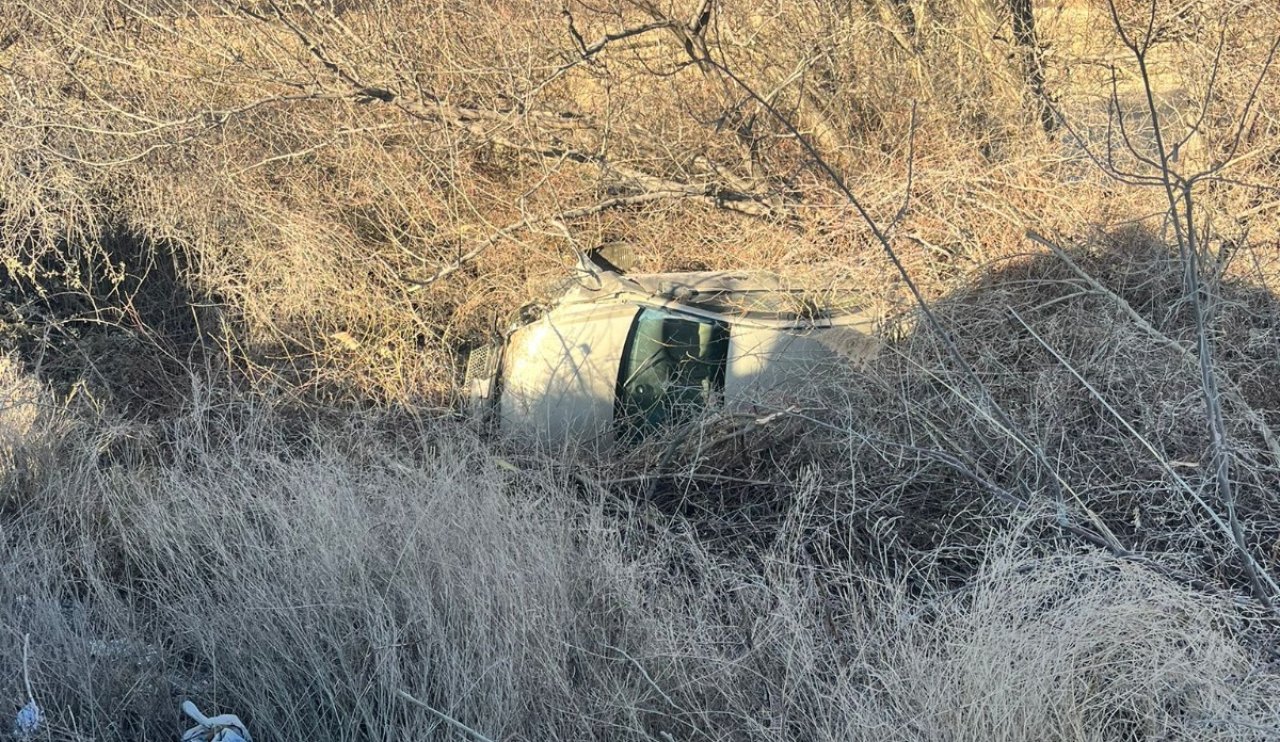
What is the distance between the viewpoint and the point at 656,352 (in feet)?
19.9

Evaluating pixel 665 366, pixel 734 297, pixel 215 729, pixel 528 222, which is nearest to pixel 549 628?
pixel 215 729

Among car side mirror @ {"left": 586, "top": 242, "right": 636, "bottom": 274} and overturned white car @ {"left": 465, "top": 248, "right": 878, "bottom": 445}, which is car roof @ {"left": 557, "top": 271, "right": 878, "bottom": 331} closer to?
overturned white car @ {"left": 465, "top": 248, "right": 878, "bottom": 445}

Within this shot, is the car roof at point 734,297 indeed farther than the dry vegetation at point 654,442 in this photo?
Yes

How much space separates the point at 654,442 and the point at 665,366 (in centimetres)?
51

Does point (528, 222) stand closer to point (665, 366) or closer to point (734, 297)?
point (734, 297)

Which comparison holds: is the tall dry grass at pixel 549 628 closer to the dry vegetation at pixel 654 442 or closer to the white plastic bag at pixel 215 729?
the dry vegetation at pixel 654 442

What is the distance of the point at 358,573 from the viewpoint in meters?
4.07

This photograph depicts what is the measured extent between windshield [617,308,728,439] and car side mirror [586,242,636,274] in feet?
5.03

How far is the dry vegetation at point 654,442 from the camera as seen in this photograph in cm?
336

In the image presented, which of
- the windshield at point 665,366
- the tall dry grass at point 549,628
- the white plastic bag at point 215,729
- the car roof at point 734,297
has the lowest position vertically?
the white plastic bag at point 215,729

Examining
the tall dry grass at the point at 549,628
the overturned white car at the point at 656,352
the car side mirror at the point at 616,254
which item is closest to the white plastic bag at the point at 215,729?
the tall dry grass at the point at 549,628

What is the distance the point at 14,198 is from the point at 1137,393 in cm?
Result: 798

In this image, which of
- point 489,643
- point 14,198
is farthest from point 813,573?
Answer: point 14,198

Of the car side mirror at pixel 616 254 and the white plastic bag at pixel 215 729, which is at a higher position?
the car side mirror at pixel 616 254
